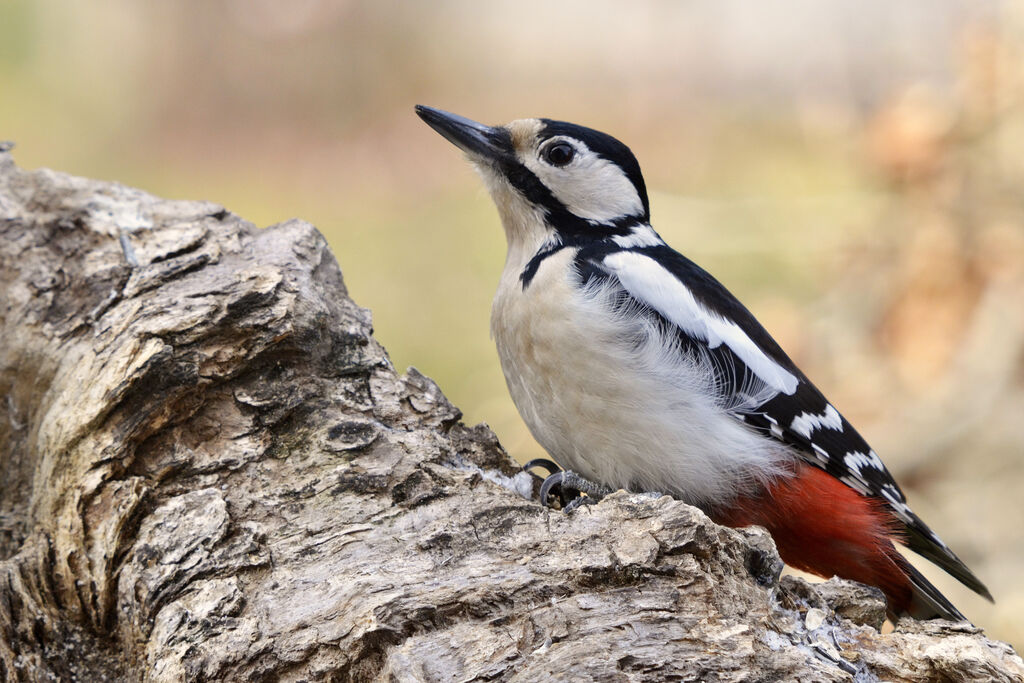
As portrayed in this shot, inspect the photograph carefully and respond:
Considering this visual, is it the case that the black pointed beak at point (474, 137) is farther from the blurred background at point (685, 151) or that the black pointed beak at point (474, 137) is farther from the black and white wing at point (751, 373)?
the blurred background at point (685, 151)

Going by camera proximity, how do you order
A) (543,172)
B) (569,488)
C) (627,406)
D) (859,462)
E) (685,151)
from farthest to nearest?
(685,151) → (543,172) → (859,462) → (569,488) → (627,406)

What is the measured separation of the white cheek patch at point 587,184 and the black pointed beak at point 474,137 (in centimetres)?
7

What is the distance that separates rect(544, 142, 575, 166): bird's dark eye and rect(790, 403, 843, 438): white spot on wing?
1007mm

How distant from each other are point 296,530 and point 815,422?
1.36 metres

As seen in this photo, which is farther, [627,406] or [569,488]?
[569,488]

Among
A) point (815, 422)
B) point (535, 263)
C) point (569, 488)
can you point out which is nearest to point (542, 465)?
point (569, 488)

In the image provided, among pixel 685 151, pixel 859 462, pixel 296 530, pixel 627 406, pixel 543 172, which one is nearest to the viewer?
pixel 296 530

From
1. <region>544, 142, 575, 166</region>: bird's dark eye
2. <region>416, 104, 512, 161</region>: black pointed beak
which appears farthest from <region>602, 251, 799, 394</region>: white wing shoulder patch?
<region>416, 104, 512, 161</region>: black pointed beak

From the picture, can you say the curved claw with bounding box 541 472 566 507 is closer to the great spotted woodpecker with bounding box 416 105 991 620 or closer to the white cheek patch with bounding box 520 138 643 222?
the great spotted woodpecker with bounding box 416 105 991 620

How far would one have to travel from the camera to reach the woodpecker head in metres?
2.92

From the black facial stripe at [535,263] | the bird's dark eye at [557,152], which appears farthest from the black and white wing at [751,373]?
the bird's dark eye at [557,152]

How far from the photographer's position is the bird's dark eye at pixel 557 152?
2.95m

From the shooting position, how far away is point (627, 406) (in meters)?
2.38

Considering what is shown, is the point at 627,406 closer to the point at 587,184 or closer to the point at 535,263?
the point at 535,263
